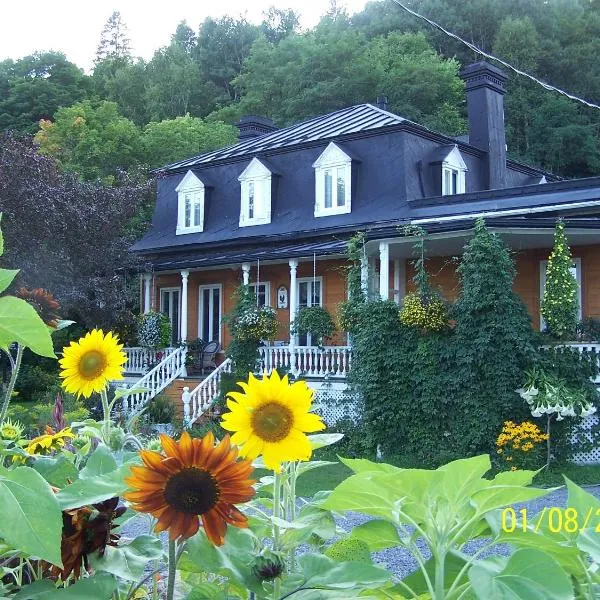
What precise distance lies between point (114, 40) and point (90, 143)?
114 ft

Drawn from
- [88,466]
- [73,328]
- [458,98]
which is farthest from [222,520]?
[458,98]

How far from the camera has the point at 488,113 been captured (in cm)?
2359

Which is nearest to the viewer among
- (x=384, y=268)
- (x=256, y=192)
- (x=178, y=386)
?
(x=384, y=268)

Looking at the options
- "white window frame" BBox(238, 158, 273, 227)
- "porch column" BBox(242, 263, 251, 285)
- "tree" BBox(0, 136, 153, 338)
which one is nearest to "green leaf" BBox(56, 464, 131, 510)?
"porch column" BBox(242, 263, 251, 285)

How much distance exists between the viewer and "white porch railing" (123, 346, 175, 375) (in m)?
21.5

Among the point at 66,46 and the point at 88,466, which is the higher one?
the point at 66,46

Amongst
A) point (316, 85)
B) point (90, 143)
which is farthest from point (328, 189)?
point (316, 85)

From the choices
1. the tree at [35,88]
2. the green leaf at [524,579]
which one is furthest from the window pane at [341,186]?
the tree at [35,88]

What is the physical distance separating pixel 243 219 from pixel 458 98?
2556 cm

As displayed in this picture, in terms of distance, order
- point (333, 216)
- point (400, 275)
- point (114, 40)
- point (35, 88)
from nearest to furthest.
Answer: point (400, 275)
point (333, 216)
point (35, 88)
point (114, 40)

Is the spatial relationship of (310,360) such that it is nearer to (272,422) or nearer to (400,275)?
(400,275)

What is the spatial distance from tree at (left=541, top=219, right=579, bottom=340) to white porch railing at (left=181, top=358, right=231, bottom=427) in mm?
8139

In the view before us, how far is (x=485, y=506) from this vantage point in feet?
4.37

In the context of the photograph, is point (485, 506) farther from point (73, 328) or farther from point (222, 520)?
point (73, 328)
